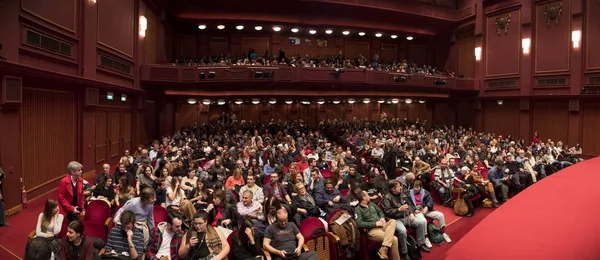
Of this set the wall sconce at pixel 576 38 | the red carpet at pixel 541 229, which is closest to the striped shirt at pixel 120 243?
the red carpet at pixel 541 229

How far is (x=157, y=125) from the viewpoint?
691 inches

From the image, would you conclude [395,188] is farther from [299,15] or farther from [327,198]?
[299,15]

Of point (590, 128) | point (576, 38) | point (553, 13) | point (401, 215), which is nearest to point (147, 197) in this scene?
point (401, 215)

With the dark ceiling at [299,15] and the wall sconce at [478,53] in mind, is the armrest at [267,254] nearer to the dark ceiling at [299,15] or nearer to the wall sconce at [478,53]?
the dark ceiling at [299,15]

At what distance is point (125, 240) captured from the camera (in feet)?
14.0

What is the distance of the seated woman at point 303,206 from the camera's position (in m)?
5.66

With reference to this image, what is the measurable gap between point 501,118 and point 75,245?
70.3 feet

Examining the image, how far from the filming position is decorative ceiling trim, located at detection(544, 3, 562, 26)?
16.9 m

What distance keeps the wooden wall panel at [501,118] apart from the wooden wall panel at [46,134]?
20541 mm

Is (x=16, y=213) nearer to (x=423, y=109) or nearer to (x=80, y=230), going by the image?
(x=80, y=230)

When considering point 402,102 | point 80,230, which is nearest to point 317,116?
point 402,102

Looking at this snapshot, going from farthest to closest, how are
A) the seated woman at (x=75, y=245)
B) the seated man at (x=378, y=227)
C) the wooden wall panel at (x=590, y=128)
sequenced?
the wooden wall panel at (x=590, y=128)
the seated man at (x=378, y=227)
the seated woman at (x=75, y=245)

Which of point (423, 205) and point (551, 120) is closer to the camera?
point (423, 205)

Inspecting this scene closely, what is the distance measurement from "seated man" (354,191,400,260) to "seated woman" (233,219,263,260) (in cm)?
174
